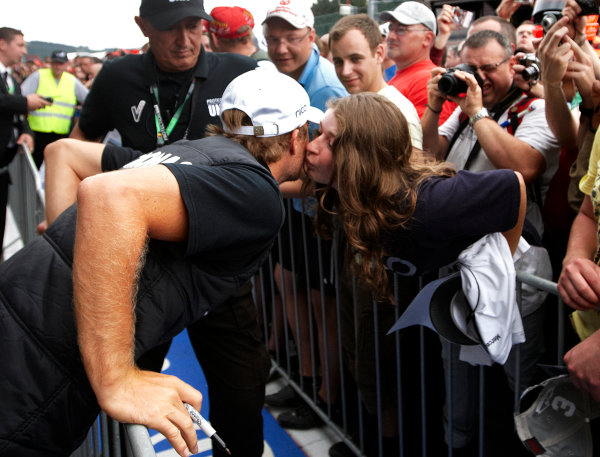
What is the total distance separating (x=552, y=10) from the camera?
2418mm

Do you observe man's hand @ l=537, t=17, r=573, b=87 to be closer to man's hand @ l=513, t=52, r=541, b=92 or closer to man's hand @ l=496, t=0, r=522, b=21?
man's hand @ l=513, t=52, r=541, b=92

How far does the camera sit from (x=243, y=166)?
1.56m

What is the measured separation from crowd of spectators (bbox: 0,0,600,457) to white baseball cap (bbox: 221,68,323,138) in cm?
33

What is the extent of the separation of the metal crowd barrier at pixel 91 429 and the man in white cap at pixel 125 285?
0.11m

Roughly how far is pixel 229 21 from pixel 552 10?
2.44 meters

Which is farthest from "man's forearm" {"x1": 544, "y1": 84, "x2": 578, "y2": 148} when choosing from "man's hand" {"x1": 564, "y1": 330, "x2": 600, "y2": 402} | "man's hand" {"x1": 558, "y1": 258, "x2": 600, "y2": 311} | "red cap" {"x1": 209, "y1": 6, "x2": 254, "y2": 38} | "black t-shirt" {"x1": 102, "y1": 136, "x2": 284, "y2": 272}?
"red cap" {"x1": 209, "y1": 6, "x2": 254, "y2": 38}

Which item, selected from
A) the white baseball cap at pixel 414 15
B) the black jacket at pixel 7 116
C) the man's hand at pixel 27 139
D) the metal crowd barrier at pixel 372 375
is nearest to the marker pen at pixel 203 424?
the metal crowd barrier at pixel 372 375

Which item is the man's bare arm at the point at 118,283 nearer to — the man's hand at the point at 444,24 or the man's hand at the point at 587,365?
the man's hand at the point at 587,365

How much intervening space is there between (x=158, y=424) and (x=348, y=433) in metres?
1.94

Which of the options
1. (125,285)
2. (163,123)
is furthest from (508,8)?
(125,285)

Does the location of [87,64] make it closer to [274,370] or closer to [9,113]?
[9,113]

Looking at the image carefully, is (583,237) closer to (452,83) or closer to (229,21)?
(452,83)

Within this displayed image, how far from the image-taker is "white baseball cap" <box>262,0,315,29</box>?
131 inches

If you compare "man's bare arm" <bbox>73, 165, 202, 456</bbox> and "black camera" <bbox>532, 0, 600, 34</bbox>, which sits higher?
"black camera" <bbox>532, 0, 600, 34</bbox>
